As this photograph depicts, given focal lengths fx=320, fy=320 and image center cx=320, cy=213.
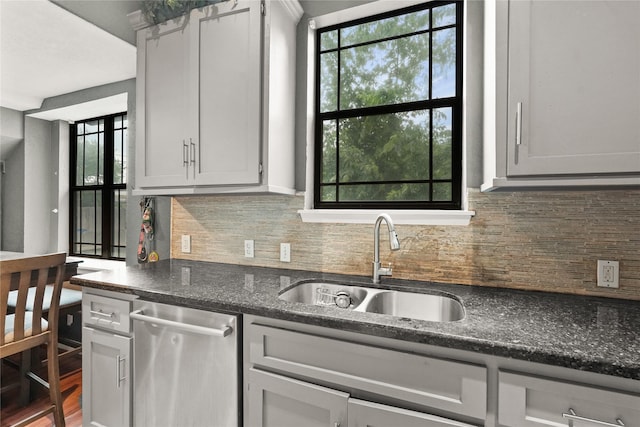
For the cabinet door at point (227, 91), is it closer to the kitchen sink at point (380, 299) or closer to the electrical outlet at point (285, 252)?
the electrical outlet at point (285, 252)

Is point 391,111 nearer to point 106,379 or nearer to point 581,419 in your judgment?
point 581,419

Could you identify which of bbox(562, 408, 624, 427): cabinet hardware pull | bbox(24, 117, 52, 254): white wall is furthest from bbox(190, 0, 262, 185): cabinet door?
bbox(24, 117, 52, 254): white wall

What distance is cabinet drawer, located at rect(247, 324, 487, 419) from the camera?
0.91 metres

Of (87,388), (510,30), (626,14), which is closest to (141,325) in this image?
(87,388)

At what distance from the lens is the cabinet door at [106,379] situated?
150 centimetres

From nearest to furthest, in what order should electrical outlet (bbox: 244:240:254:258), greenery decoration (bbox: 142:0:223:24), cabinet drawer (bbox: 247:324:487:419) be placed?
1. cabinet drawer (bbox: 247:324:487:419)
2. greenery decoration (bbox: 142:0:223:24)
3. electrical outlet (bbox: 244:240:254:258)

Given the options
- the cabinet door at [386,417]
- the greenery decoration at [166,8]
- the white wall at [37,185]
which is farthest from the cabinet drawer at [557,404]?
the white wall at [37,185]

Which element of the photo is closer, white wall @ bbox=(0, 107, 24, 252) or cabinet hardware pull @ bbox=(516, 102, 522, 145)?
cabinet hardware pull @ bbox=(516, 102, 522, 145)

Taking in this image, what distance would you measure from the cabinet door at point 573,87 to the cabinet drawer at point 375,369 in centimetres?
75

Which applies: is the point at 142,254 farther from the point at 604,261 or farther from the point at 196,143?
the point at 604,261

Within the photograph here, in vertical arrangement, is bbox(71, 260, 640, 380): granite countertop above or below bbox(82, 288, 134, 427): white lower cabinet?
above

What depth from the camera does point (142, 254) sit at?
2334 millimetres

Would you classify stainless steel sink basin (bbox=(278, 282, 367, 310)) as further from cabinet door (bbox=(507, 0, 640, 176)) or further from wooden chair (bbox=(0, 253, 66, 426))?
wooden chair (bbox=(0, 253, 66, 426))

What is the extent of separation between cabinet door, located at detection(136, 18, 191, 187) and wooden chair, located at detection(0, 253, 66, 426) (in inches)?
26.6
